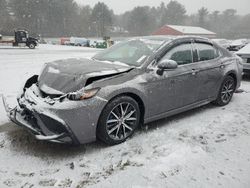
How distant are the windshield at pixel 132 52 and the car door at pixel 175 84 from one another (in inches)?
11.1

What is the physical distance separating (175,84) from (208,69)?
1044 mm

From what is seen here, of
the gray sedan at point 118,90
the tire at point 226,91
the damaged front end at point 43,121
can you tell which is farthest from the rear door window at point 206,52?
the damaged front end at point 43,121

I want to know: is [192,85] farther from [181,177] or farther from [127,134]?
[181,177]

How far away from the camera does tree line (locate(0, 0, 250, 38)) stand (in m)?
65.9

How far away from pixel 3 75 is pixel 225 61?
7.00 meters

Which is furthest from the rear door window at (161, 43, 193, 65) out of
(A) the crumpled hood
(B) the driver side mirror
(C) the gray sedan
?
(A) the crumpled hood

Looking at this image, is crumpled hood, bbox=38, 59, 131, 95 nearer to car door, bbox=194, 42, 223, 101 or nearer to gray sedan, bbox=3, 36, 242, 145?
gray sedan, bbox=3, 36, 242, 145

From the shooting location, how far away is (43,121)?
3.37 meters

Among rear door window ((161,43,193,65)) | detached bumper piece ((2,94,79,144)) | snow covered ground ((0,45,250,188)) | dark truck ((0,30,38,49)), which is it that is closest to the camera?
snow covered ground ((0,45,250,188))

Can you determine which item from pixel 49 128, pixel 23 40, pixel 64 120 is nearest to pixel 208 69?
pixel 64 120

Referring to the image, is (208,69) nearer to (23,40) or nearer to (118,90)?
(118,90)

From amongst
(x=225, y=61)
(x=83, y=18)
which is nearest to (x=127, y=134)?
(x=225, y=61)

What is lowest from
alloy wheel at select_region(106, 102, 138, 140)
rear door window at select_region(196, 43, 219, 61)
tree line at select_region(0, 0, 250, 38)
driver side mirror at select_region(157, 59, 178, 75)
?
alloy wheel at select_region(106, 102, 138, 140)

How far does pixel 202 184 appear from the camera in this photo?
9.76ft
